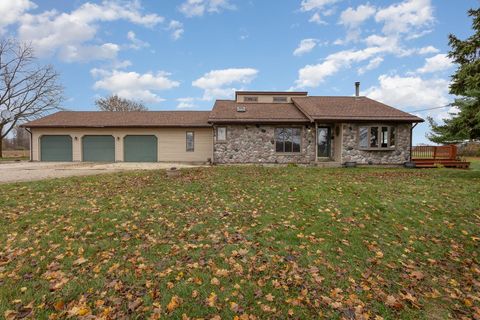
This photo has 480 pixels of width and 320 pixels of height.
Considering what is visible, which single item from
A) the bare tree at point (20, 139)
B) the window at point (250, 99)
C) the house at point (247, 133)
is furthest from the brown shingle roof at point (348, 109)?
the bare tree at point (20, 139)

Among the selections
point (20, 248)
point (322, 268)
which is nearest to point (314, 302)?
point (322, 268)

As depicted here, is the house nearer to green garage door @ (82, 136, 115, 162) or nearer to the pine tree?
green garage door @ (82, 136, 115, 162)

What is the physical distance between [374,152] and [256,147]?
7.03 meters

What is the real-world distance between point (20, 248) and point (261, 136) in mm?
13195

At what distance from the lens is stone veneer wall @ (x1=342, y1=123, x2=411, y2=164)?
15.5m

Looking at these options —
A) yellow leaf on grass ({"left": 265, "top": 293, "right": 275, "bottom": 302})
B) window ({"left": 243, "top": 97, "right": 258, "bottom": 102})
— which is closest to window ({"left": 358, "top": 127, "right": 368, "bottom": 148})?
window ({"left": 243, "top": 97, "right": 258, "bottom": 102})

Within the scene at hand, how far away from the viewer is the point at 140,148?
19.4 meters

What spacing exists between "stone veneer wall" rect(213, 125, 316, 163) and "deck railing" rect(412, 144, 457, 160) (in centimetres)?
715

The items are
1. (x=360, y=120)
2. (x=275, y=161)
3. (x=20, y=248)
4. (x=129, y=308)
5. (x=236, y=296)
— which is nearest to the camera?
(x=129, y=308)

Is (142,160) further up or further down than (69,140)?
further down

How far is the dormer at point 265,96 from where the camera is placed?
21.4 meters

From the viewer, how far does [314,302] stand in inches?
121

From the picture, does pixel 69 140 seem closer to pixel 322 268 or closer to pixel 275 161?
pixel 275 161

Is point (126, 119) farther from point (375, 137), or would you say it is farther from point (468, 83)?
point (468, 83)
